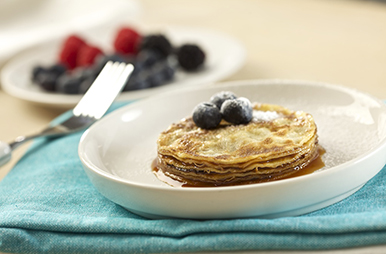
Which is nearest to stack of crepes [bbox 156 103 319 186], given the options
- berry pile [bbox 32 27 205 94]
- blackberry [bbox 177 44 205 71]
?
berry pile [bbox 32 27 205 94]

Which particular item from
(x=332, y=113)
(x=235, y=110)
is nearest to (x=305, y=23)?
(x=332, y=113)

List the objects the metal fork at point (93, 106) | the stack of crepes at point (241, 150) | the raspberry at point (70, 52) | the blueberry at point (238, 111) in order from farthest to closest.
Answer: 1. the raspberry at point (70, 52)
2. the metal fork at point (93, 106)
3. the blueberry at point (238, 111)
4. the stack of crepes at point (241, 150)

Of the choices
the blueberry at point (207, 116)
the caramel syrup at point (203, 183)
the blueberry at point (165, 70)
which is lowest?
the blueberry at point (165, 70)

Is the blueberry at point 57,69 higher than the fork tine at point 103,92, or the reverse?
the fork tine at point 103,92

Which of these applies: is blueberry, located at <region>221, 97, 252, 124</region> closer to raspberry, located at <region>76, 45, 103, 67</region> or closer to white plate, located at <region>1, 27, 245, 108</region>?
white plate, located at <region>1, 27, 245, 108</region>

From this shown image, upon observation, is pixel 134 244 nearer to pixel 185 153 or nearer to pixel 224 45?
pixel 185 153

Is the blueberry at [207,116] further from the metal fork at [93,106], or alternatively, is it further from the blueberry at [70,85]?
the blueberry at [70,85]

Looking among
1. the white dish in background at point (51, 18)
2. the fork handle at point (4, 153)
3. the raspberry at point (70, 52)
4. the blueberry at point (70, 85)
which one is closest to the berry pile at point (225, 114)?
the fork handle at point (4, 153)
